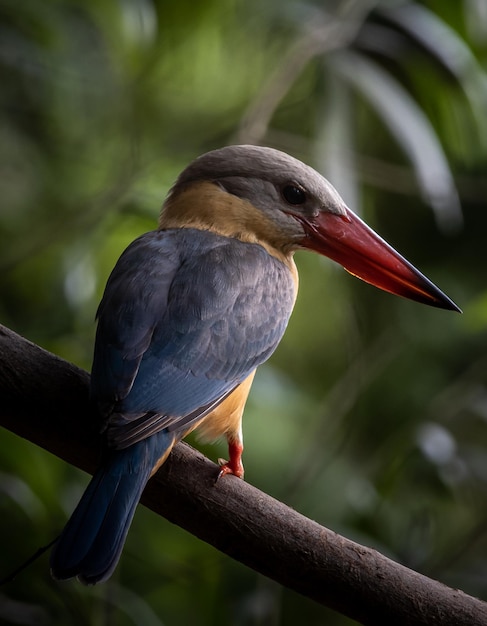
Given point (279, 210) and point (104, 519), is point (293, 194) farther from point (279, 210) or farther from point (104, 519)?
point (104, 519)

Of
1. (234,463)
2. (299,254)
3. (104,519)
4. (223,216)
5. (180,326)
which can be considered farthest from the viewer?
(299,254)

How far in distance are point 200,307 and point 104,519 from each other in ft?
1.36

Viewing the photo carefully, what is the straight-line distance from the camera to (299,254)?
3314 mm

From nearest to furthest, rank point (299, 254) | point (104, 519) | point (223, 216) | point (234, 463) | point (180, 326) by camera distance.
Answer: point (104, 519), point (180, 326), point (234, 463), point (223, 216), point (299, 254)

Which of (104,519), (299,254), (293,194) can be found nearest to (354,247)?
(293,194)

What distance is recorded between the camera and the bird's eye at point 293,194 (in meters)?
1.87

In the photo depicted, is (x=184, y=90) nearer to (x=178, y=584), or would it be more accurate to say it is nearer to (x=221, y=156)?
(x=221, y=156)

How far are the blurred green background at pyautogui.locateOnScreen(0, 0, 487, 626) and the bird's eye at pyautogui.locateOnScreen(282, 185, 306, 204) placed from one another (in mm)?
580

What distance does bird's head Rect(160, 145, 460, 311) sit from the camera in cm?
186

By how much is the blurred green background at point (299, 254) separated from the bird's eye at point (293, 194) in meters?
0.58

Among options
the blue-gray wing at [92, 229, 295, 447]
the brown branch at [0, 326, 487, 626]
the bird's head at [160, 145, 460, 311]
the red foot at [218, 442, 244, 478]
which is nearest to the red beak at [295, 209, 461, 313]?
the bird's head at [160, 145, 460, 311]

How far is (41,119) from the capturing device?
3.27m

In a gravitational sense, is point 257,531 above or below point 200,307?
below

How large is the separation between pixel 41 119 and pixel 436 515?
190cm
